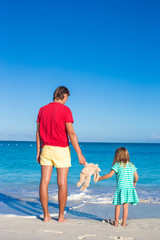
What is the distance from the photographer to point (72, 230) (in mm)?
3168

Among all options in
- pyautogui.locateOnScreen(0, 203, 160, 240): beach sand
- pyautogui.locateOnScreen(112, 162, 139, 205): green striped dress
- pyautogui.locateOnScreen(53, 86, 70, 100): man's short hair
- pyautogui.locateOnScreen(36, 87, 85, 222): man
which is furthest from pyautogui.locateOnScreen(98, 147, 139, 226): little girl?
pyautogui.locateOnScreen(53, 86, 70, 100): man's short hair

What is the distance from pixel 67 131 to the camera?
3.63m

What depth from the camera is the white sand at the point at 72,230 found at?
2.95 m

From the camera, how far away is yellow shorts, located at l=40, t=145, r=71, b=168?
3543mm

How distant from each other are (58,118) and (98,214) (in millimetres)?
2388

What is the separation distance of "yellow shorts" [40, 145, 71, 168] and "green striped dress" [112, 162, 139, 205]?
0.72m

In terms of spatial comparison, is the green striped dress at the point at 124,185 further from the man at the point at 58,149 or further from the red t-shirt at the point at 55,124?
the red t-shirt at the point at 55,124

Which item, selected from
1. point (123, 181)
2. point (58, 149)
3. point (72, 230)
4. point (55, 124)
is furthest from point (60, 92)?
point (72, 230)

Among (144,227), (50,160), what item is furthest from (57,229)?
(144,227)

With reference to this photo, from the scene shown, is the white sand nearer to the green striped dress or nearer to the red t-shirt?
the green striped dress

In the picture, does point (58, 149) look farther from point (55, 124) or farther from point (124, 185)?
point (124, 185)

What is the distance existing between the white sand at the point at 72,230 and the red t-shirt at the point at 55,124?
1.10 metres

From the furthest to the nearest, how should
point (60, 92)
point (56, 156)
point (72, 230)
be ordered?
1. point (60, 92)
2. point (56, 156)
3. point (72, 230)

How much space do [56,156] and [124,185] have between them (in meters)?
1.07
